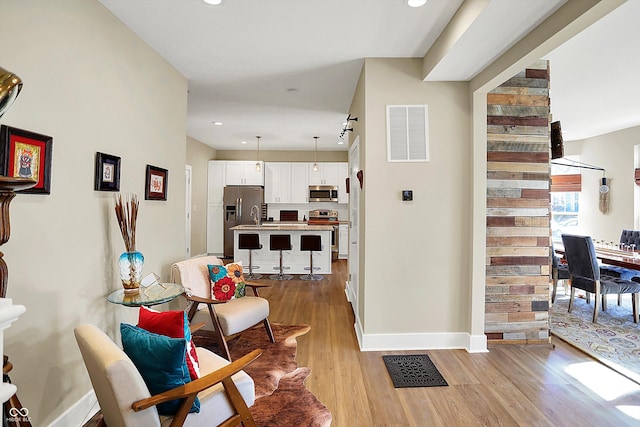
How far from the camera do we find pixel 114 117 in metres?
2.51

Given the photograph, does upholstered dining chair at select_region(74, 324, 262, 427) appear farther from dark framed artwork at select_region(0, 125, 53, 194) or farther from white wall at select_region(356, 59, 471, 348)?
white wall at select_region(356, 59, 471, 348)

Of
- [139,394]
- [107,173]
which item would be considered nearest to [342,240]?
[107,173]

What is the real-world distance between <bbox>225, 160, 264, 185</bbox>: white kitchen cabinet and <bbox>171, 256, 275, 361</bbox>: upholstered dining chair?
5.02 metres

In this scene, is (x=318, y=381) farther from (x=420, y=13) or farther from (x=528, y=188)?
(x=420, y=13)

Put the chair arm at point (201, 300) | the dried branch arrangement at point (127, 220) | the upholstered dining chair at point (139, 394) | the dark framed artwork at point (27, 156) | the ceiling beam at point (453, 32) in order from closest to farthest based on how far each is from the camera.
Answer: the upholstered dining chair at point (139, 394) → the dark framed artwork at point (27, 156) → the ceiling beam at point (453, 32) → the dried branch arrangement at point (127, 220) → the chair arm at point (201, 300)

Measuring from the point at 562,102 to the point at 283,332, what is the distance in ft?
Result: 16.8

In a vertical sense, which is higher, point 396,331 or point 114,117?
point 114,117

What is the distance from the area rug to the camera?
2178 millimetres

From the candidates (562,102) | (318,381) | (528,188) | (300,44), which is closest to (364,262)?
(318,381)

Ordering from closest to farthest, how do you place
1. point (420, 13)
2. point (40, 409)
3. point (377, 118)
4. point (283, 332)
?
point (40, 409)
point (420, 13)
point (377, 118)
point (283, 332)

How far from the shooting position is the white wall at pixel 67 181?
1770 millimetres

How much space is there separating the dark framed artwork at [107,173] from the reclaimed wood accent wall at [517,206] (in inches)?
128

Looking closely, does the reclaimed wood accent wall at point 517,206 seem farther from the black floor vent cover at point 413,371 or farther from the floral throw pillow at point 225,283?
the floral throw pillow at point 225,283

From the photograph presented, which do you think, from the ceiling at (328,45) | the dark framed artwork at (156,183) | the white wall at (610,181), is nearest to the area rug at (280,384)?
the dark framed artwork at (156,183)
